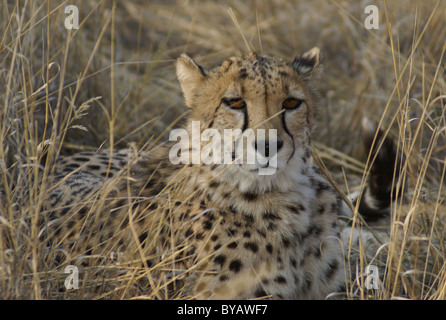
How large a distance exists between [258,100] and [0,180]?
3.41ft

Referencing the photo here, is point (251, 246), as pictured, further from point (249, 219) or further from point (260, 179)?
point (260, 179)

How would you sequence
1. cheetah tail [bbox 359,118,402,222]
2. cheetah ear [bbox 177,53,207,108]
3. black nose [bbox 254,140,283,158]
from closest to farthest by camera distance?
1. black nose [bbox 254,140,283,158]
2. cheetah ear [bbox 177,53,207,108]
3. cheetah tail [bbox 359,118,402,222]

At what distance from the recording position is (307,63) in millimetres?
2609

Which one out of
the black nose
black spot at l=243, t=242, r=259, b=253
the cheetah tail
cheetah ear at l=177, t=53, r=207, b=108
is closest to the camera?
the black nose

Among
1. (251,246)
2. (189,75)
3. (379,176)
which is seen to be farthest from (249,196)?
(379,176)

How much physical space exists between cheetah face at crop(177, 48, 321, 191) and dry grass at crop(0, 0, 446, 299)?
221 millimetres

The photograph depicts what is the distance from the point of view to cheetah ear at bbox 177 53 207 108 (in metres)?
2.56

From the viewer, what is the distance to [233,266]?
→ 91.2 inches

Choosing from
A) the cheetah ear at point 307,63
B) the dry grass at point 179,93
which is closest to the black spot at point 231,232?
the dry grass at point 179,93

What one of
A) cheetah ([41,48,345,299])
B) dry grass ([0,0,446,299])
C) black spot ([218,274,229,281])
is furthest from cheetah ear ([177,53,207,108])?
black spot ([218,274,229,281])

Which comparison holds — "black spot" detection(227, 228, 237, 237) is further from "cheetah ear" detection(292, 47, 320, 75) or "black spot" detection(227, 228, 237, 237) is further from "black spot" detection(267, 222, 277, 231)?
"cheetah ear" detection(292, 47, 320, 75)

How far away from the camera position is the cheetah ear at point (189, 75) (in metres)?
2.56

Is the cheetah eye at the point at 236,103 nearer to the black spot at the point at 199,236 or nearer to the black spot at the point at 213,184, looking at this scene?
the black spot at the point at 213,184
